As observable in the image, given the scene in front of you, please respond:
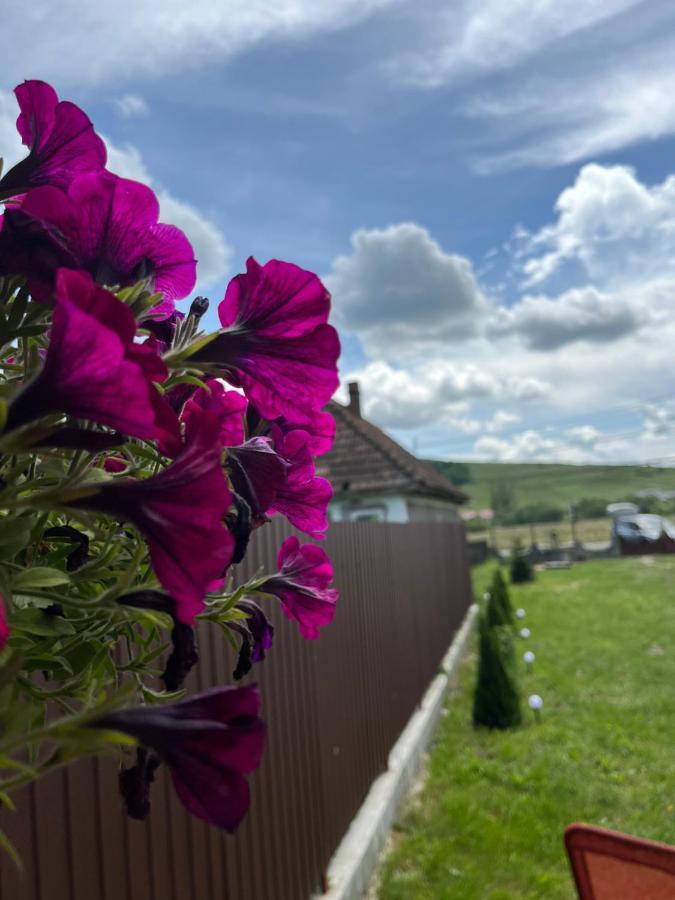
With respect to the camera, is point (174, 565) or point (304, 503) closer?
point (174, 565)

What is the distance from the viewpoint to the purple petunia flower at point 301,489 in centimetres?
79

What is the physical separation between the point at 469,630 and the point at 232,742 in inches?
585

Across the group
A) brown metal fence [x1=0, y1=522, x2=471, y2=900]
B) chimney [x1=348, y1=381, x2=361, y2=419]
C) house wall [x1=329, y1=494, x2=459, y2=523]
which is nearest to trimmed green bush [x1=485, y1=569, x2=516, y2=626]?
house wall [x1=329, y1=494, x2=459, y2=523]

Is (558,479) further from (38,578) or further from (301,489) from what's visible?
(38,578)

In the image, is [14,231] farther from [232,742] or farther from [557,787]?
[557,787]

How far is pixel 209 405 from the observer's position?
0.72m

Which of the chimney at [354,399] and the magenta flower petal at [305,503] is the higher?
the chimney at [354,399]

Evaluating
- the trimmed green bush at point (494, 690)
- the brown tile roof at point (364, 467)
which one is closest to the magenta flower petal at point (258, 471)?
the trimmed green bush at point (494, 690)

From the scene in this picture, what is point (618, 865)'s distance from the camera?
2352mm

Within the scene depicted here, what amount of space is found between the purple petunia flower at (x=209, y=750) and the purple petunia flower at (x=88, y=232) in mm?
321

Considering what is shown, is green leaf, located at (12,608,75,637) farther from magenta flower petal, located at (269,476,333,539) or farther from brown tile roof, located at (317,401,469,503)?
brown tile roof, located at (317,401,469,503)

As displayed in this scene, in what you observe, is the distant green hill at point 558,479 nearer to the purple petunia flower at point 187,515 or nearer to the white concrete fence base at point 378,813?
the white concrete fence base at point 378,813

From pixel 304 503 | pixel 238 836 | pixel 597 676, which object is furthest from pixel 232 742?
pixel 597 676

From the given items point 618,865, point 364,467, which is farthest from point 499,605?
point 618,865
